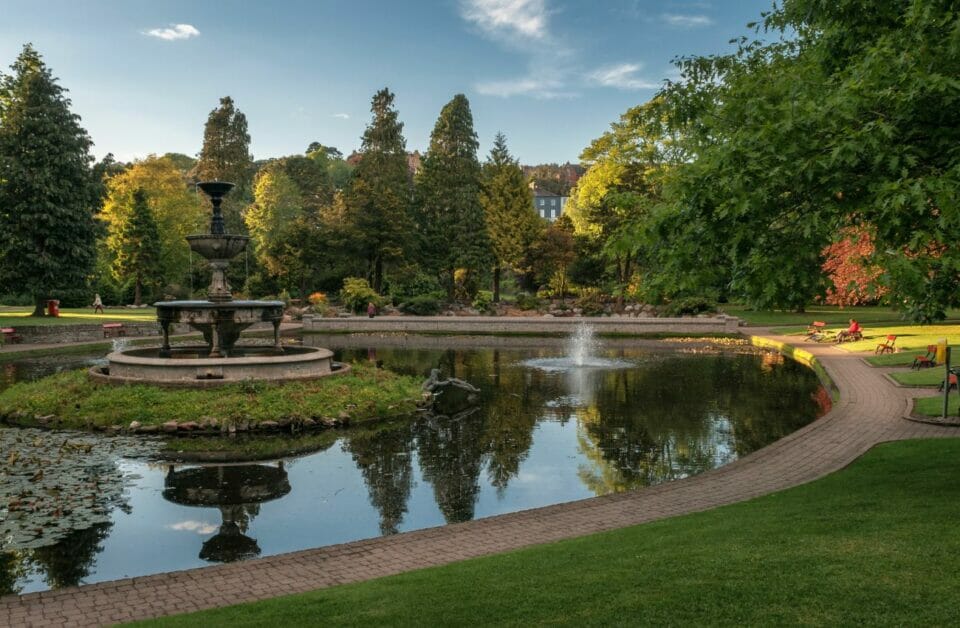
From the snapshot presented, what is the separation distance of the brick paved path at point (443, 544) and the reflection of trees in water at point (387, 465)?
1389mm

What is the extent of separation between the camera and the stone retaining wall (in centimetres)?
4019

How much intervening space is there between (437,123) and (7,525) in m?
56.8

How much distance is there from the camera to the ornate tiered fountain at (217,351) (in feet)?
56.1

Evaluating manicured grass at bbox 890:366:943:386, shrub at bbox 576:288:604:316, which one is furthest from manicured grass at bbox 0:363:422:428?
shrub at bbox 576:288:604:316

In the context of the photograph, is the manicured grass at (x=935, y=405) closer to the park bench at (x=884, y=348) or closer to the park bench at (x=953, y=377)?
the park bench at (x=953, y=377)

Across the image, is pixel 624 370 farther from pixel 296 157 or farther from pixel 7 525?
pixel 296 157

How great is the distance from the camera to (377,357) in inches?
1190

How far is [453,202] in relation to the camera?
61.0 meters

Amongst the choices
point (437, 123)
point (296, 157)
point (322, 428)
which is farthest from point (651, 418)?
point (296, 157)

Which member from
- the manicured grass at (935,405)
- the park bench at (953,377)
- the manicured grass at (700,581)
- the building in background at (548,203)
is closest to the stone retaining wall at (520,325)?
the manicured grass at (935,405)

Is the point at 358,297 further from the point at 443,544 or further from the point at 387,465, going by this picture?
the point at 443,544

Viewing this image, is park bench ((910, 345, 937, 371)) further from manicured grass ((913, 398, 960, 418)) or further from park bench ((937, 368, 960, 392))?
park bench ((937, 368, 960, 392))

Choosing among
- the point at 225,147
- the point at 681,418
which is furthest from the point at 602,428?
the point at 225,147

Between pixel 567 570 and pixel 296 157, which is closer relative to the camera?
pixel 567 570
